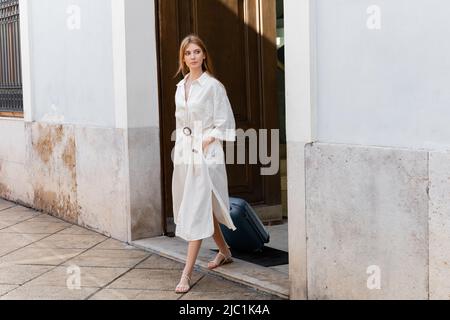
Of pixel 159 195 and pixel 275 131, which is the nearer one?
pixel 159 195

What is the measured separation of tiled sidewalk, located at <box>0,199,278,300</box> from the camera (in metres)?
5.20

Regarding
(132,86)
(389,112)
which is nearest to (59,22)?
(132,86)

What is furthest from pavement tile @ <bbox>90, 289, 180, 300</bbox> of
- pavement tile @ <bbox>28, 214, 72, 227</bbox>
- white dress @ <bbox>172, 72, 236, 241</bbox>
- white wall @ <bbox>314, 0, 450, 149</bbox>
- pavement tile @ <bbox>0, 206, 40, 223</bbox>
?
pavement tile @ <bbox>0, 206, 40, 223</bbox>

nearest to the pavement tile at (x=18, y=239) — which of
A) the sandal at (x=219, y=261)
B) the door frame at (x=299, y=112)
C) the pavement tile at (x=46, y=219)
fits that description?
the pavement tile at (x=46, y=219)

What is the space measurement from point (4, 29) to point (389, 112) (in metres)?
7.16

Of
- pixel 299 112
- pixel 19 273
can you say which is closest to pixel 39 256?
pixel 19 273

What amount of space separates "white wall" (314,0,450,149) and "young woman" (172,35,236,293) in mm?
916

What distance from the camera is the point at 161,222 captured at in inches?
275

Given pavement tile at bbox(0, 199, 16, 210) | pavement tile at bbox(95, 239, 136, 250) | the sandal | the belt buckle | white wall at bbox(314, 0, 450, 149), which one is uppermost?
white wall at bbox(314, 0, 450, 149)

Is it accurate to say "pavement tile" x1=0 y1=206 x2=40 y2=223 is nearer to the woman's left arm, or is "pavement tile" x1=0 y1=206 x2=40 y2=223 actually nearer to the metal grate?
the metal grate

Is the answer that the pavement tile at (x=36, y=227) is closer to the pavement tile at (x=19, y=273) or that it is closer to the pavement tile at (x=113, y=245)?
the pavement tile at (x=113, y=245)

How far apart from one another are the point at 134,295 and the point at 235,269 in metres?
0.84

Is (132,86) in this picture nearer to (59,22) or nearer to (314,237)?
(59,22)

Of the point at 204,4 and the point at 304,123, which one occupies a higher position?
the point at 204,4
